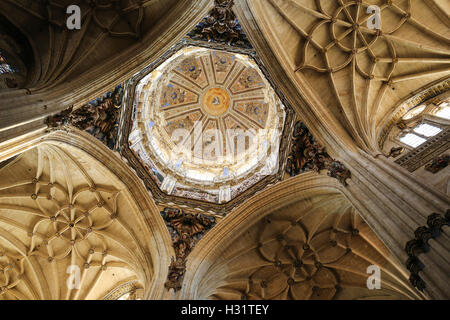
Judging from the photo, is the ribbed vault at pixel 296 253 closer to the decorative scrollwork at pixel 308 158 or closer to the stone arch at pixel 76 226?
the decorative scrollwork at pixel 308 158

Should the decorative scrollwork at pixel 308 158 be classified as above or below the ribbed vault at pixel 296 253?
above

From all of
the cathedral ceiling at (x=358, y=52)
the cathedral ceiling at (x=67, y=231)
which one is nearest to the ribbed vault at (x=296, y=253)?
the cathedral ceiling at (x=67, y=231)

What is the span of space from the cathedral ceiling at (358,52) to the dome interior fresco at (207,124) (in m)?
1.83

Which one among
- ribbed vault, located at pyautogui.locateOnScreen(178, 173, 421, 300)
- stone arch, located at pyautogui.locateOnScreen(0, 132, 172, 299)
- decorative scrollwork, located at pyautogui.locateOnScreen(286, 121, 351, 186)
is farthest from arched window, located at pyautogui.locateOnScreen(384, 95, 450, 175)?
stone arch, located at pyautogui.locateOnScreen(0, 132, 172, 299)

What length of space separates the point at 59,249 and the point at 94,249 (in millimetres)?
1508

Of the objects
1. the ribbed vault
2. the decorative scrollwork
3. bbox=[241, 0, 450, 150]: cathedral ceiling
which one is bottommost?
the ribbed vault

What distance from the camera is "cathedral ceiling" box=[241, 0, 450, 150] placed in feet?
34.7

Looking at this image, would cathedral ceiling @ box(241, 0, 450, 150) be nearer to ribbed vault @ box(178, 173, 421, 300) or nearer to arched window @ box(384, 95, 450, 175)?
arched window @ box(384, 95, 450, 175)

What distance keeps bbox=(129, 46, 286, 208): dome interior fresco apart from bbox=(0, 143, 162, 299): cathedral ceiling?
2.16 m

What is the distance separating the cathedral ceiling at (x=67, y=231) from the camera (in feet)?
35.8

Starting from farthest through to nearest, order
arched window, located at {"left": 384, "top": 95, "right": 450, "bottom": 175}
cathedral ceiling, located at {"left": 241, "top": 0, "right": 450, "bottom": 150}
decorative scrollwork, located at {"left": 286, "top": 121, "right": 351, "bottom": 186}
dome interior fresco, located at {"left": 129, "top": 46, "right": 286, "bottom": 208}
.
→ dome interior fresco, located at {"left": 129, "top": 46, "right": 286, "bottom": 208} < cathedral ceiling, located at {"left": 241, "top": 0, "right": 450, "bottom": 150} < decorative scrollwork, located at {"left": 286, "top": 121, "right": 351, "bottom": 186} < arched window, located at {"left": 384, "top": 95, "right": 450, "bottom": 175}

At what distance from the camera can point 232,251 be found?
38.8ft

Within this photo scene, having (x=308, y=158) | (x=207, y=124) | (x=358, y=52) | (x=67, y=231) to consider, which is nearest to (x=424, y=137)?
(x=308, y=158)
